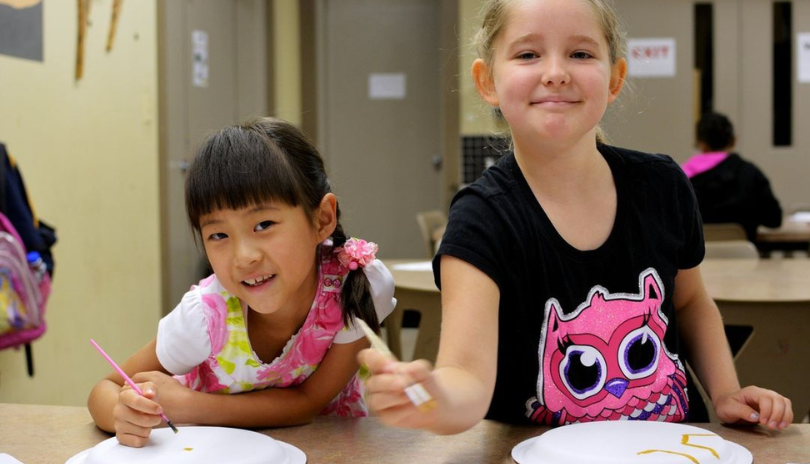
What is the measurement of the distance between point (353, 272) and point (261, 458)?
42 centimetres

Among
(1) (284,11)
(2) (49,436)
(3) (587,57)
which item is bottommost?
(2) (49,436)

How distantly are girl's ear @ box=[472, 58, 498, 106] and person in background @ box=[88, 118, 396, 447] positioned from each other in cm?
25

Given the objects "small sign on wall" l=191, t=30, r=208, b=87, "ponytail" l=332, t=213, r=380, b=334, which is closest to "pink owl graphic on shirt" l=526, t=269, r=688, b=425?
"ponytail" l=332, t=213, r=380, b=334

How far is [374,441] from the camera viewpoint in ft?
2.98

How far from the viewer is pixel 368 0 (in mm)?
6512

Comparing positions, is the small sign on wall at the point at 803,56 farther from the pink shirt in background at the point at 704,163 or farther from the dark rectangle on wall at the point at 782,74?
the pink shirt in background at the point at 704,163

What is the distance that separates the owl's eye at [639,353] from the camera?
1.03 m

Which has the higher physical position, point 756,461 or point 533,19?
point 533,19

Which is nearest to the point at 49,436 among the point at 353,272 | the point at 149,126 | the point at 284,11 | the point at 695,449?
the point at 353,272

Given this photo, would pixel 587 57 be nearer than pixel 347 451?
No

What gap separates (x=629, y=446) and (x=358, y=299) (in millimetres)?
469

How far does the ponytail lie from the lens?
3.79 feet

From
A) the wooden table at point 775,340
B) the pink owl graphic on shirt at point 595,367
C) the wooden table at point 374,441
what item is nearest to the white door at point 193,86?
the wooden table at point 775,340

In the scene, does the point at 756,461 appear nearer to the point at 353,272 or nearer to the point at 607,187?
the point at 607,187
